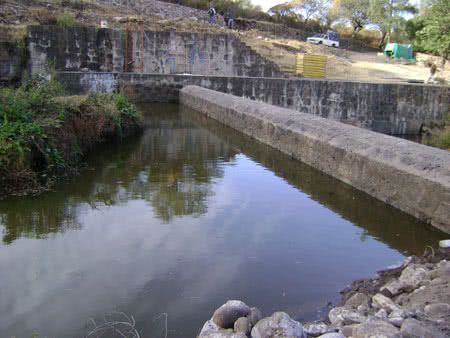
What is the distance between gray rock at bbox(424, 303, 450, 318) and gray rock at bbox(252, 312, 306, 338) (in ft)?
2.42

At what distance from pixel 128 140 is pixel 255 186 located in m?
3.65

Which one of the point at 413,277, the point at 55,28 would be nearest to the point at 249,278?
the point at 413,277

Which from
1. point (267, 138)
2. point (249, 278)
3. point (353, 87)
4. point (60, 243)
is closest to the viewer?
point (249, 278)

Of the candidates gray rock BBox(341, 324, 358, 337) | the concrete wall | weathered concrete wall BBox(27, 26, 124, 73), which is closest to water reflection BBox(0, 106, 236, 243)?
Answer: gray rock BBox(341, 324, 358, 337)

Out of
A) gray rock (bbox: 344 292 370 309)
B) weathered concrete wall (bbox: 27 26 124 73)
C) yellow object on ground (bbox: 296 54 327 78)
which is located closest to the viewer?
gray rock (bbox: 344 292 370 309)

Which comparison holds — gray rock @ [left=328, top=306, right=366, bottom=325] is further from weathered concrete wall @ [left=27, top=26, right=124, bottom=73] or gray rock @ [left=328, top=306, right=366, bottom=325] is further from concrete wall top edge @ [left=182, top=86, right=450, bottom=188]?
weathered concrete wall @ [left=27, top=26, right=124, bottom=73]

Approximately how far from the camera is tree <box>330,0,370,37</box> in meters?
50.9

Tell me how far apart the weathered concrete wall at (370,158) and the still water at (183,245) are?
17 centimetres

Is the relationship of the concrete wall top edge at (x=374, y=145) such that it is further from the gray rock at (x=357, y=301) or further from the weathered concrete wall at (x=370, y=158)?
the gray rock at (x=357, y=301)

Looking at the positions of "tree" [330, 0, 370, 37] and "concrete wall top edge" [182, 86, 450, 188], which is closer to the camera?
"concrete wall top edge" [182, 86, 450, 188]

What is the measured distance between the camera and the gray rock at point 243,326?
2656 millimetres

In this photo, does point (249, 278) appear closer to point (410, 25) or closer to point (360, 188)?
point (360, 188)

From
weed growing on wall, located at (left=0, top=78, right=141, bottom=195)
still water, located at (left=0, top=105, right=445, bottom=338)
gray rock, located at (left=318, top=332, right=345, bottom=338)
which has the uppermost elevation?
weed growing on wall, located at (left=0, top=78, right=141, bottom=195)

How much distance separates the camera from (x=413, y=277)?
3.41 metres
